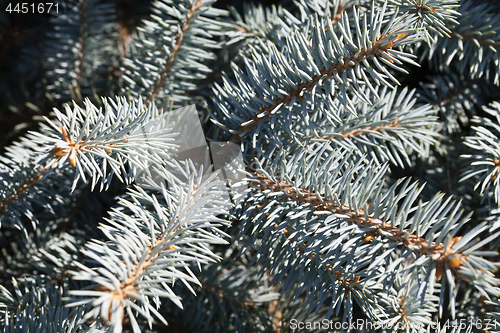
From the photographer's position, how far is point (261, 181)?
441 millimetres

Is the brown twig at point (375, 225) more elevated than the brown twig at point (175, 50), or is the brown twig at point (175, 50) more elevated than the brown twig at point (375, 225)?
the brown twig at point (175, 50)

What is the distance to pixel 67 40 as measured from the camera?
27.2 inches

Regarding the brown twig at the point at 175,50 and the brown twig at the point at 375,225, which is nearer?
the brown twig at the point at 375,225

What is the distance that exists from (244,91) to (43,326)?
15.0 inches

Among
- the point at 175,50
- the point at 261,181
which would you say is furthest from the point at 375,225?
the point at 175,50

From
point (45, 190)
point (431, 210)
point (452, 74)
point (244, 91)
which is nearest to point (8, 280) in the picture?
point (45, 190)

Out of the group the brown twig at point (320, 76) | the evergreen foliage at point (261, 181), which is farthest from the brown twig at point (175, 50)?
the brown twig at point (320, 76)

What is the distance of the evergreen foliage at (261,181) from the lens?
36 cm

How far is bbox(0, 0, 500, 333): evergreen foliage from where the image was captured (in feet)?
1.18

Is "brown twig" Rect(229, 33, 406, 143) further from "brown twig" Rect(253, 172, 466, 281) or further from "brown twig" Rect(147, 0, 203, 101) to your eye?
"brown twig" Rect(147, 0, 203, 101)

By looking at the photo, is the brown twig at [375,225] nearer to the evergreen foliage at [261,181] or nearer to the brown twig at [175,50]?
the evergreen foliage at [261,181]

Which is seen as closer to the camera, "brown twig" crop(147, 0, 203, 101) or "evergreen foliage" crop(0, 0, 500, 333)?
"evergreen foliage" crop(0, 0, 500, 333)

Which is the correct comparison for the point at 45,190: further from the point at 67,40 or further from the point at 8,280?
the point at 67,40

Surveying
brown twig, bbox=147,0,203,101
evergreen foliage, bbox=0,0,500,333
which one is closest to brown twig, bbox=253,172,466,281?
evergreen foliage, bbox=0,0,500,333
